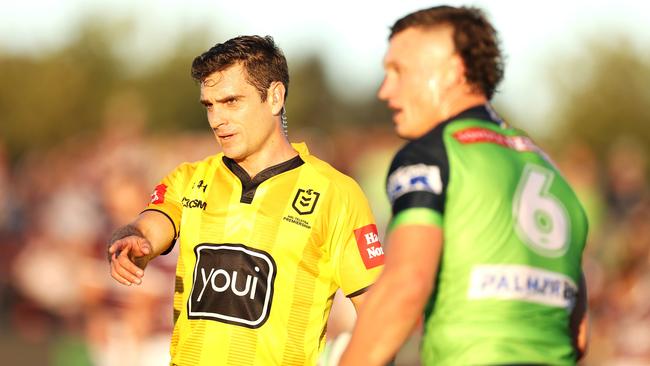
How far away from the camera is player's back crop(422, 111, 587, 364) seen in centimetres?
396

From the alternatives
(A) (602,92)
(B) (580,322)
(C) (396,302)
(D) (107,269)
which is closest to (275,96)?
(B) (580,322)

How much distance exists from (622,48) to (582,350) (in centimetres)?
5262

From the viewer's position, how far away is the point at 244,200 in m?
6.05

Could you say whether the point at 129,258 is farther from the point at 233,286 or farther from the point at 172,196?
the point at 172,196

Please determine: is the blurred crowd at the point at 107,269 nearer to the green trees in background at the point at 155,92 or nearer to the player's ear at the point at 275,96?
the player's ear at the point at 275,96

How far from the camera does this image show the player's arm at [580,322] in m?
4.43

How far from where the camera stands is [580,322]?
4488mm

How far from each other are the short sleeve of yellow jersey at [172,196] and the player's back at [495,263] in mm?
2326

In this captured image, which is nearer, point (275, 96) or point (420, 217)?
point (420, 217)

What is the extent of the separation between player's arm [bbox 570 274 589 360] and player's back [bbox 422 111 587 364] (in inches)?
11.4

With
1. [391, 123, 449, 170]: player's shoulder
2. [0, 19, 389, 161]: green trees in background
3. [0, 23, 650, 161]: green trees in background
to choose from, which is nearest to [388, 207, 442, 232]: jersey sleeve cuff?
[391, 123, 449, 170]: player's shoulder

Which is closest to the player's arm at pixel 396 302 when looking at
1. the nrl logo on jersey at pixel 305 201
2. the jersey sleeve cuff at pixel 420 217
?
the jersey sleeve cuff at pixel 420 217

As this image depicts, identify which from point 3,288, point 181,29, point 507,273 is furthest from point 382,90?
point 181,29

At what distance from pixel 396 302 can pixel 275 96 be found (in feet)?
8.45
